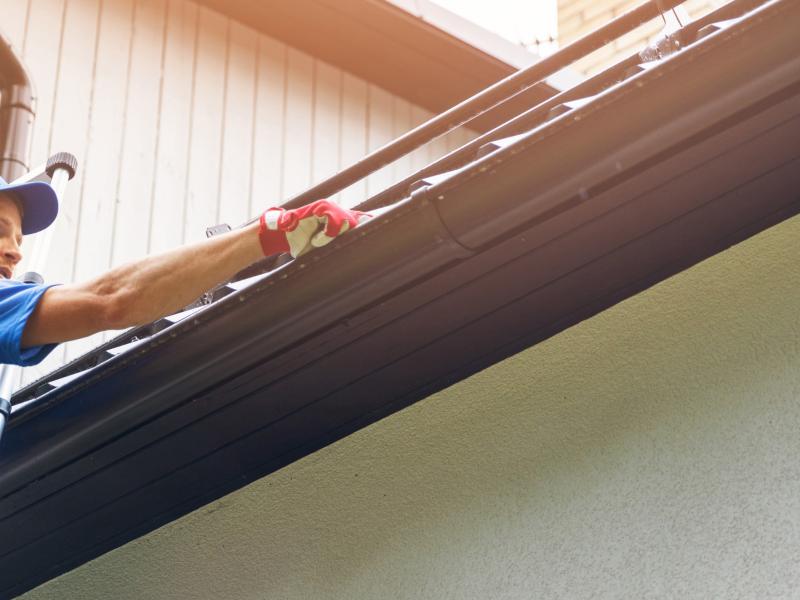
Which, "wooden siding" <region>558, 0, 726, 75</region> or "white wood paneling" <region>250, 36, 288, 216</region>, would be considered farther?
"wooden siding" <region>558, 0, 726, 75</region>

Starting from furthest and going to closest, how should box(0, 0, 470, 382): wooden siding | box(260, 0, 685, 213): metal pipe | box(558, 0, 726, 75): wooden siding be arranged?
box(558, 0, 726, 75): wooden siding, box(0, 0, 470, 382): wooden siding, box(260, 0, 685, 213): metal pipe

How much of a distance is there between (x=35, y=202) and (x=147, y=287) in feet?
3.32

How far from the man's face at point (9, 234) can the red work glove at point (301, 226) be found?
1.23 m

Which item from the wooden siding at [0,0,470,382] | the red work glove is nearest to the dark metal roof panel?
the wooden siding at [0,0,470,382]

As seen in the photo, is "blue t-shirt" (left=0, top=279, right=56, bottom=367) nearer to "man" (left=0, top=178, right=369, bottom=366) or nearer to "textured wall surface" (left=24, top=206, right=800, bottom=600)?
"man" (left=0, top=178, right=369, bottom=366)

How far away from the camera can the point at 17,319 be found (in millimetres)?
3572

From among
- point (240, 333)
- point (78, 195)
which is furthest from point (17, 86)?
point (240, 333)

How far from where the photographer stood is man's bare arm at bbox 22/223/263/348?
3.33 m

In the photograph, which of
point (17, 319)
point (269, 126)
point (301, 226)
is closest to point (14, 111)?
point (269, 126)

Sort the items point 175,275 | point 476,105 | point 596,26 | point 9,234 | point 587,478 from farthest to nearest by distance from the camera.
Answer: point 596,26 → point 9,234 → point 476,105 → point 587,478 → point 175,275

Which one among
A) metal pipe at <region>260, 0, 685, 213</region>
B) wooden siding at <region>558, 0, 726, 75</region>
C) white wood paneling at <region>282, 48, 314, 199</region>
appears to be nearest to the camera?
metal pipe at <region>260, 0, 685, 213</region>

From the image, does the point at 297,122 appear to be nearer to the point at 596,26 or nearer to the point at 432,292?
the point at 596,26

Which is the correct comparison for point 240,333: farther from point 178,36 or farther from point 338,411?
point 178,36

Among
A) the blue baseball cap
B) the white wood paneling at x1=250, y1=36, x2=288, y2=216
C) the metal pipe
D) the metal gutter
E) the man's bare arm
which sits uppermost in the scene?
the white wood paneling at x1=250, y1=36, x2=288, y2=216
